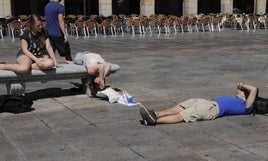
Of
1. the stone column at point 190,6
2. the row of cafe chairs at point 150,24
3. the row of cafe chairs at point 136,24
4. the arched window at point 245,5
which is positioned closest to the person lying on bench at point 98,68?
the row of cafe chairs at point 136,24

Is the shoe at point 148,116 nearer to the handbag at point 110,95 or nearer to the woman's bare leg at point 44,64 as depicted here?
the handbag at point 110,95

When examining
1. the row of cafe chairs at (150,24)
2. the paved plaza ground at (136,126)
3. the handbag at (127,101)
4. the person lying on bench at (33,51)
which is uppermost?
the person lying on bench at (33,51)

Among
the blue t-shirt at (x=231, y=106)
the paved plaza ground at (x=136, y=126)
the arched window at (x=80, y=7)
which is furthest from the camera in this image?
the arched window at (x=80, y=7)

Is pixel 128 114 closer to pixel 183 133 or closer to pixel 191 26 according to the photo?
pixel 183 133

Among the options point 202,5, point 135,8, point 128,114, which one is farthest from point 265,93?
point 202,5

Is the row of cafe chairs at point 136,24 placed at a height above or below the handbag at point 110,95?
above

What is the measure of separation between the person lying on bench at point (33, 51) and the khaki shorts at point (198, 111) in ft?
8.20

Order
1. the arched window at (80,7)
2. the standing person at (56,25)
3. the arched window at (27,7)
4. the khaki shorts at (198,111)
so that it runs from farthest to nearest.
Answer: the arched window at (80,7) < the arched window at (27,7) < the standing person at (56,25) < the khaki shorts at (198,111)

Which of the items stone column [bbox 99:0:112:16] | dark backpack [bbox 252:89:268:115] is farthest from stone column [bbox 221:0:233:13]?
dark backpack [bbox 252:89:268:115]

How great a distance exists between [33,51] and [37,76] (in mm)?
481

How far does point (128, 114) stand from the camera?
732 cm

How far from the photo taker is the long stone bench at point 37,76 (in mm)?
7772

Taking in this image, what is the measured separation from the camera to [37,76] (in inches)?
315

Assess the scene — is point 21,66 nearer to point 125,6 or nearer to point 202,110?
point 202,110
